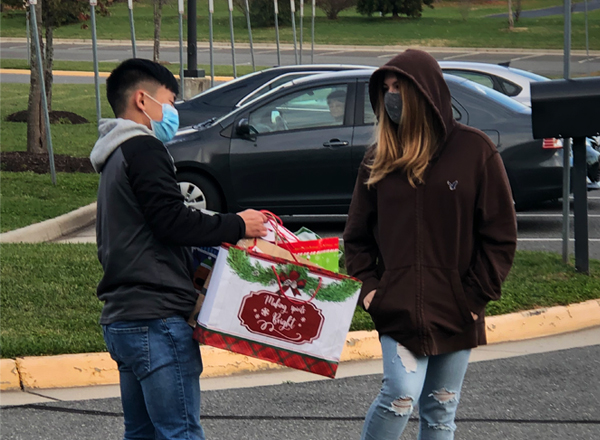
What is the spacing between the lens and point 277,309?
114 inches

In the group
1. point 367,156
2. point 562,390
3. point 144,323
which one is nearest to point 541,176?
point 562,390

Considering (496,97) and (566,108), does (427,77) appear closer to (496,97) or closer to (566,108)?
(566,108)

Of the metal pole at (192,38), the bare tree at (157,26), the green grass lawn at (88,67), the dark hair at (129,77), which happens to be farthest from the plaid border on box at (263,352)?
the green grass lawn at (88,67)

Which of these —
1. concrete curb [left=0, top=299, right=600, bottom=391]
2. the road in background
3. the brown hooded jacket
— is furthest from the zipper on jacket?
the road in background

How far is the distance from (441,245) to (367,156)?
43 centimetres

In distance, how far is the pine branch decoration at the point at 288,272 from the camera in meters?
2.82

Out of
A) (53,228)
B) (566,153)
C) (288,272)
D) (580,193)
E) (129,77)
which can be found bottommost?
(53,228)

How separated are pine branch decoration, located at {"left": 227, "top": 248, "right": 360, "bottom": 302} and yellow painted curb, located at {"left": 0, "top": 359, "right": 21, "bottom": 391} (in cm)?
274

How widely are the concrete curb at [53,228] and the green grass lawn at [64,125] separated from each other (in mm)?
3966

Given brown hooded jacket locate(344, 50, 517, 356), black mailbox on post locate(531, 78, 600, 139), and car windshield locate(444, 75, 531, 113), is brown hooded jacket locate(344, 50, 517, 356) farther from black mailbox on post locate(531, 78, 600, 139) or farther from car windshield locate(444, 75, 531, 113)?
car windshield locate(444, 75, 531, 113)

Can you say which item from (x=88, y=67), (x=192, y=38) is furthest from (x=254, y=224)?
(x=88, y=67)

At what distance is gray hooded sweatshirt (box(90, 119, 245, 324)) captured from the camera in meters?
2.80

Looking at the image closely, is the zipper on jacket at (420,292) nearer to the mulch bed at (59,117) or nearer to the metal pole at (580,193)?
the metal pole at (580,193)

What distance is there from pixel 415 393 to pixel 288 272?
63cm
